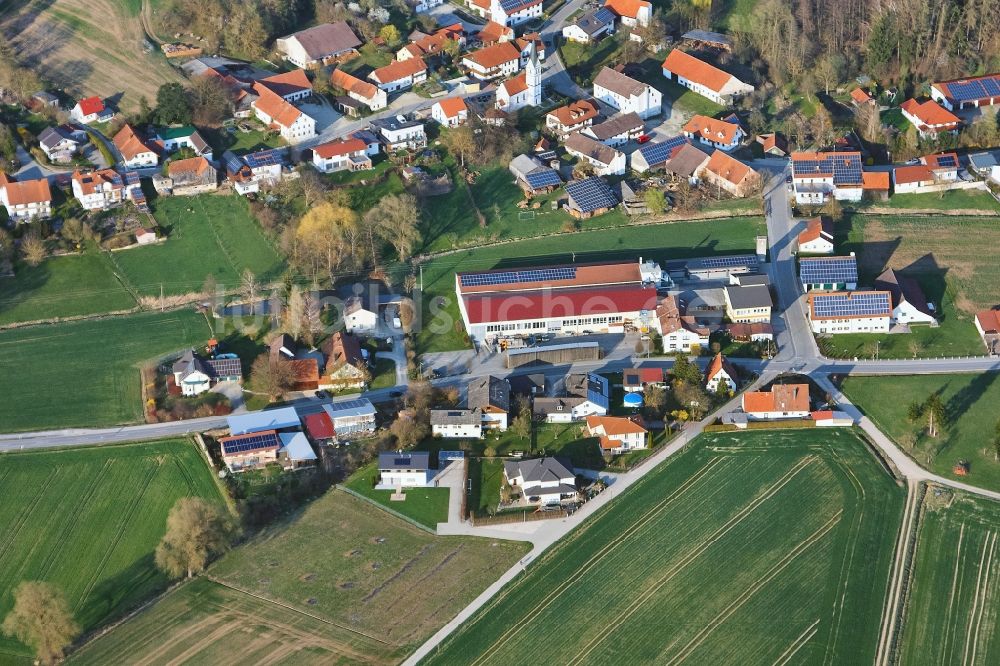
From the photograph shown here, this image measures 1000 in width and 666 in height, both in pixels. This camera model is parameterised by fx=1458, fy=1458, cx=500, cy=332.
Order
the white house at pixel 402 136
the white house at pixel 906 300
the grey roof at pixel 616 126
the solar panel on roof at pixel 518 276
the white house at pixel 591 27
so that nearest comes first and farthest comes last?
the white house at pixel 906 300
the solar panel on roof at pixel 518 276
the white house at pixel 402 136
the grey roof at pixel 616 126
the white house at pixel 591 27

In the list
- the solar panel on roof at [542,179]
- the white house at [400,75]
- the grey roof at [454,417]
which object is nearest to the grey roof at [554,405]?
the grey roof at [454,417]

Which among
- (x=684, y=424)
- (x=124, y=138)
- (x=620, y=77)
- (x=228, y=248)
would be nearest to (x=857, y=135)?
(x=620, y=77)

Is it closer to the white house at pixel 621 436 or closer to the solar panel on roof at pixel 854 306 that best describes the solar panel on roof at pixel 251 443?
the white house at pixel 621 436

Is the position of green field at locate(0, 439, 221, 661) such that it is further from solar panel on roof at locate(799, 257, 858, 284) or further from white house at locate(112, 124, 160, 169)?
solar panel on roof at locate(799, 257, 858, 284)

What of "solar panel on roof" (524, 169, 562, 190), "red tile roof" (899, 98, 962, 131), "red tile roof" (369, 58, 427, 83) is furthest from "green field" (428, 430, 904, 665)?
"red tile roof" (369, 58, 427, 83)

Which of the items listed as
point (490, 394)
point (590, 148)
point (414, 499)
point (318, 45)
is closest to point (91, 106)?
point (318, 45)

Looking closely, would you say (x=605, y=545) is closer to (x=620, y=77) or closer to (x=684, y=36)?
(x=620, y=77)

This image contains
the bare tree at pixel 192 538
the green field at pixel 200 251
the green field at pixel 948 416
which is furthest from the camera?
the green field at pixel 200 251
